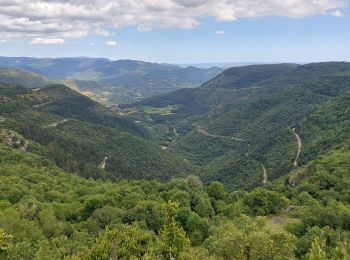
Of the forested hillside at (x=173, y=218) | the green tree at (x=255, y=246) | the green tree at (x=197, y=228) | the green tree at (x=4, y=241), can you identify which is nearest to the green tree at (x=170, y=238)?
the forested hillside at (x=173, y=218)

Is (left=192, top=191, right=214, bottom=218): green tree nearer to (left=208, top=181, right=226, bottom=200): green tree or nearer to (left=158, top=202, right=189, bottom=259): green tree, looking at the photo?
(left=208, top=181, right=226, bottom=200): green tree

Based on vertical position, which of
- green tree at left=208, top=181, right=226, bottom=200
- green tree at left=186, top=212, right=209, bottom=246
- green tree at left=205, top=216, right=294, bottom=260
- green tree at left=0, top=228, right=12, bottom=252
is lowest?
green tree at left=208, top=181, right=226, bottom=200

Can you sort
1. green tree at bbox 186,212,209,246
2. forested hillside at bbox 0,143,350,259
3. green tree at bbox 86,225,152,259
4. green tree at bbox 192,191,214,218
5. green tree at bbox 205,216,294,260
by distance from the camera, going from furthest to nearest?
green tree at bbox 192,191,214,218
green tree at bbox 186,212,209,246
forested hillside at bbox 0,143,350,259
green tree at bbox 86,225,152,259
green tree at bbox 205,216,294,260

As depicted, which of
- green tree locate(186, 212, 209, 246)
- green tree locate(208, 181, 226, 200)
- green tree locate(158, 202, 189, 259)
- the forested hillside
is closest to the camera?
the forested hillside

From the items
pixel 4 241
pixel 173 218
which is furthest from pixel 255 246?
pixel 4 241

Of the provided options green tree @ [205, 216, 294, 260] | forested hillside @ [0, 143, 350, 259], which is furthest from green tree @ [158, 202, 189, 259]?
green tree @ [205, 216, 294, 260]

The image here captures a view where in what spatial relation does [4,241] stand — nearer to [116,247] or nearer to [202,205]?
[116,247]

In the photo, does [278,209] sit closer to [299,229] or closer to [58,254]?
[299,229]

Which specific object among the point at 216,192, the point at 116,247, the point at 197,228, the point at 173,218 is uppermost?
the point at 173,218

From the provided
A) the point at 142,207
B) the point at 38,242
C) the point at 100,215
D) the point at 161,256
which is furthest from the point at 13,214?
the point at 161,256

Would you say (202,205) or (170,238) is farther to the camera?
(202,205)

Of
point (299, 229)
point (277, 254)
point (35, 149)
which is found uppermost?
point (277, 254)
